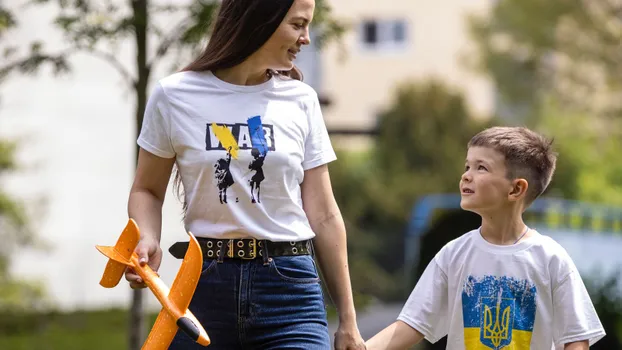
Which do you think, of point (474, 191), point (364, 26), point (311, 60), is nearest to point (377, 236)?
point (311, 60)

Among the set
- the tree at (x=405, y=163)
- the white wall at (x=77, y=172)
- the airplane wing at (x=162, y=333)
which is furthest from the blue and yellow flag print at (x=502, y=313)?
the tree at (x=405, y=163)

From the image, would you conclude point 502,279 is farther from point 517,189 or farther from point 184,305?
point 184,305

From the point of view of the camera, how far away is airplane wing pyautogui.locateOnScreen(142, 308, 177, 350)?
3346 millimetres

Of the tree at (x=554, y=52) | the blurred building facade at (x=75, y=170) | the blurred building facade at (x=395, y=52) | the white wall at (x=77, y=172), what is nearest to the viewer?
the blurred building facade at (x=75, y=170)

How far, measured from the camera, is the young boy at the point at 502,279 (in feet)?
12.3

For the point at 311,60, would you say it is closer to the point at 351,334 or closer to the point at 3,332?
the point at 3,332

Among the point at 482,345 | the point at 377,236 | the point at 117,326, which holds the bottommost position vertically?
the point at 377,236

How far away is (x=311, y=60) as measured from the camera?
18328mm

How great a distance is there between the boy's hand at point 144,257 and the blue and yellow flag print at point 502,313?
3.35 feet

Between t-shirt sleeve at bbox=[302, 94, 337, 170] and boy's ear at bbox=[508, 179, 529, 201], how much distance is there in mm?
601

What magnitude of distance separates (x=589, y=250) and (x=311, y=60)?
344 inches

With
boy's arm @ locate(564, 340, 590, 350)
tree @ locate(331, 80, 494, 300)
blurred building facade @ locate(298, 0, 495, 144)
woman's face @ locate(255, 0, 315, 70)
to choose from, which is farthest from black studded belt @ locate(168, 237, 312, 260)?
blurred building facade @ locate(298, 0, 495, 144)

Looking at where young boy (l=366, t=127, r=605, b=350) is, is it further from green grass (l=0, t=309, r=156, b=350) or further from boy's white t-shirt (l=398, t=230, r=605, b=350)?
green grass (l=0, t=309, r=156, b=350)

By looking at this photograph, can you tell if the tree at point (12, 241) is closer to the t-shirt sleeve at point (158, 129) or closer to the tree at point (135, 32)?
the tree at point (135, 32)
